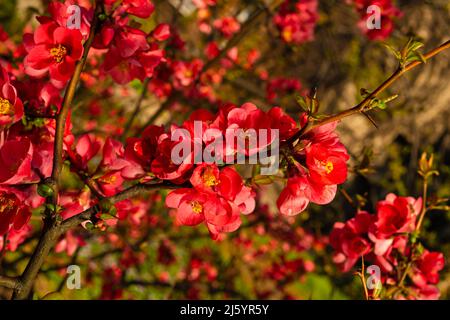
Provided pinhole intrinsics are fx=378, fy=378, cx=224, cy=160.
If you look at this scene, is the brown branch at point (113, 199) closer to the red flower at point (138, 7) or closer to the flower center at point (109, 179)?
the flower center at point (109, 179)

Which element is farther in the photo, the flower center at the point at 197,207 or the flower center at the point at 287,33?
the flower center at the point at 287,33

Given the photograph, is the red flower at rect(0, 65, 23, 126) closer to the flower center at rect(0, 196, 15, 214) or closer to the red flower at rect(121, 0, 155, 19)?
the flower center at rect(0, 196, 15, 214)

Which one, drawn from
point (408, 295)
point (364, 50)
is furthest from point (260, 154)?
point (364, 50)

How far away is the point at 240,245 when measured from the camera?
4691mm

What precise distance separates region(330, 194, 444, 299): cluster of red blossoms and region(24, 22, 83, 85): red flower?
113 cm

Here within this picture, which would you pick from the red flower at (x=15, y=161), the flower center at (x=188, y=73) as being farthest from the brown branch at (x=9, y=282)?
the flower center at (x=188, y=73)

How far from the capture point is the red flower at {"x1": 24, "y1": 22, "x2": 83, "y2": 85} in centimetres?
103

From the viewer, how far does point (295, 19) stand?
257 centimetres

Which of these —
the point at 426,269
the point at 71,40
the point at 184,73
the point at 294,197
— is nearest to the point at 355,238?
the point at 426,269

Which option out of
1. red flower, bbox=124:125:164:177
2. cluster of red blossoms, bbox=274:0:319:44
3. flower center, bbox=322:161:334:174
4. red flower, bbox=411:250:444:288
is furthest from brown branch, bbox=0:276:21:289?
cluster of red blossoms, bbox=274:0:319:44

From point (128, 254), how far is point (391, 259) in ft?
8.48

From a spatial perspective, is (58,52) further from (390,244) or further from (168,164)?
(390,244)

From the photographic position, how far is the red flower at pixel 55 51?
103 centimetres

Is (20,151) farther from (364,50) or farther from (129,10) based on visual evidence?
(364,50)
